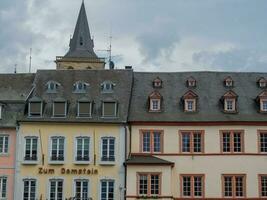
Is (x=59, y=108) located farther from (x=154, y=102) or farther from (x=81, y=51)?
(x=81, y=51)

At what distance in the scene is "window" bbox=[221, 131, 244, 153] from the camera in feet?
187

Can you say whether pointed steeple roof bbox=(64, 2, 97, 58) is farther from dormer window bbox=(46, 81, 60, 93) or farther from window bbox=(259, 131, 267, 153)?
window bbox=(259, 131, 267, 153)

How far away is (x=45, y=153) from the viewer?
186 ft

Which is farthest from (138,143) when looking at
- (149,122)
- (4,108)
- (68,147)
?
(4,108)

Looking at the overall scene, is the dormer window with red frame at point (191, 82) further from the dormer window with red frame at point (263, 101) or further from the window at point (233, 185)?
the window at point (233, 185)

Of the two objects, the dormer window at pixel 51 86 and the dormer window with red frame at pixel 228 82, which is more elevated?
the dormer window with red frame at pixel 228 82

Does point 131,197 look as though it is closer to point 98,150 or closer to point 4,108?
point 98,150

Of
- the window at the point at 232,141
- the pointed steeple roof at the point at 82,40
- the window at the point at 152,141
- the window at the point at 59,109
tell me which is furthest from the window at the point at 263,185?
the pointed steeple roof at the point at 82,40

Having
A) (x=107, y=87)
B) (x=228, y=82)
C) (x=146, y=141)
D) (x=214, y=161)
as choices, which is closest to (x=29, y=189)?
(x=146, y=141)

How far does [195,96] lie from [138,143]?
7238 millimetres

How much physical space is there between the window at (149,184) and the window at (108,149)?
11.1ft

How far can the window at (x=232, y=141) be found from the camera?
5697 centimetres

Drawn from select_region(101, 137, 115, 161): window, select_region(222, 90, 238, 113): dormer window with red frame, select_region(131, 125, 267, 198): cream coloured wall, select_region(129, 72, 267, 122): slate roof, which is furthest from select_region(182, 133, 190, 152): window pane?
select_region(101, 137, 115, 161): window

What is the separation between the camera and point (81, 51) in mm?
117938
